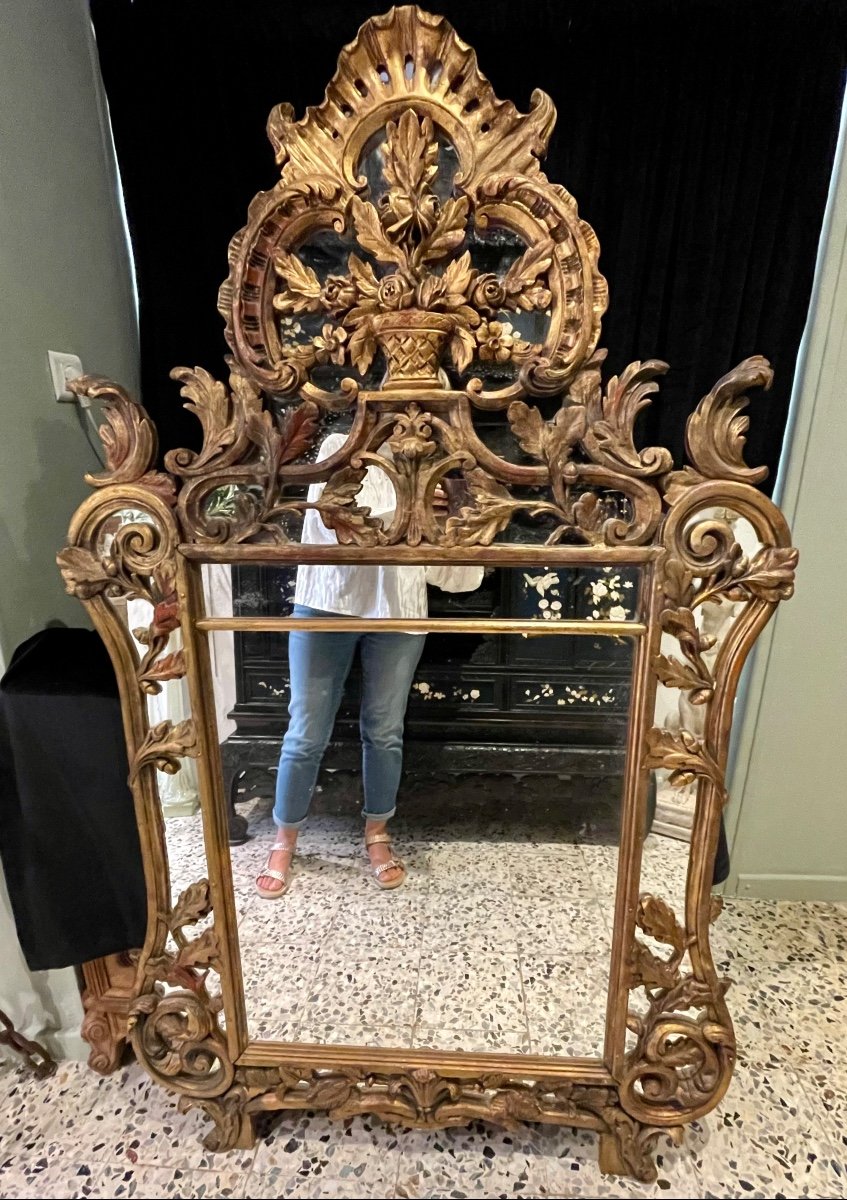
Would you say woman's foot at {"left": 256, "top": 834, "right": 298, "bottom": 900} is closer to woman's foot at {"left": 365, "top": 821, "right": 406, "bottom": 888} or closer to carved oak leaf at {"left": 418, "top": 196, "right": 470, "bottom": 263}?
woman's foot at {"left": 365, "top": 821, "right": 406, "bottom": 888}

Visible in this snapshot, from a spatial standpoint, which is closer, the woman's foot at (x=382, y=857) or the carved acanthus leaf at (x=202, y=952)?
the carved acanthus leaf at (x=202, y=952)

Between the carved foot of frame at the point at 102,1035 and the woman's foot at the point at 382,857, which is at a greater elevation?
the woman's foot at the point at 382,857

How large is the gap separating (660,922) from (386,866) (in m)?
0.42

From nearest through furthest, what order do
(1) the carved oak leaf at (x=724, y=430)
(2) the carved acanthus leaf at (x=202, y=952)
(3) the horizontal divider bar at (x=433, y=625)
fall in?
1. (1) the carved oak leaf at (x=724, y=430)
2. (3) the horizontal divider bar at (x=433, y=625)
3. (2) the carved acanthus leaf at (x=202, y=952)

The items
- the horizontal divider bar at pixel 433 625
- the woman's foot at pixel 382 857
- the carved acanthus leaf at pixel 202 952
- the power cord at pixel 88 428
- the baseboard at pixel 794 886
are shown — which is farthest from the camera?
the baseboard at pixel 794 886

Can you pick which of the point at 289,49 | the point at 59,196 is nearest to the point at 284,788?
the point at 59,196

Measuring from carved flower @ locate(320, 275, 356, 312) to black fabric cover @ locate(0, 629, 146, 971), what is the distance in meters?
0.63

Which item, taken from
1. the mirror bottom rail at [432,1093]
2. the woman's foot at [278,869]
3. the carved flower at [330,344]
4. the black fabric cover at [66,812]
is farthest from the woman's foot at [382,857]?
the carved flower at [330,344]

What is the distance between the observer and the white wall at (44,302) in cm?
94

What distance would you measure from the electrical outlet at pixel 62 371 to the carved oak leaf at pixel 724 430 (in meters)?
0.97

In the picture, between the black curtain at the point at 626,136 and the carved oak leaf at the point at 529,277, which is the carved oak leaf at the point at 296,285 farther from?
the black curtain at the point at 626,136

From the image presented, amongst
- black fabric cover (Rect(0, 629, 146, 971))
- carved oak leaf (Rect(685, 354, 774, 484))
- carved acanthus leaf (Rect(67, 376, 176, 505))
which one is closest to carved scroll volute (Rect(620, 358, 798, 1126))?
carved oak leaf (Rect(685, 354, 774, 484))

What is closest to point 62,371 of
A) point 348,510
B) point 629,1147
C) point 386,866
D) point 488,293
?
point 348,510

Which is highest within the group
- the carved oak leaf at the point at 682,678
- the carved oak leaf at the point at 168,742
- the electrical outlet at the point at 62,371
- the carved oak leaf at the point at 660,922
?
the electrical outlet at the point at 62,371
